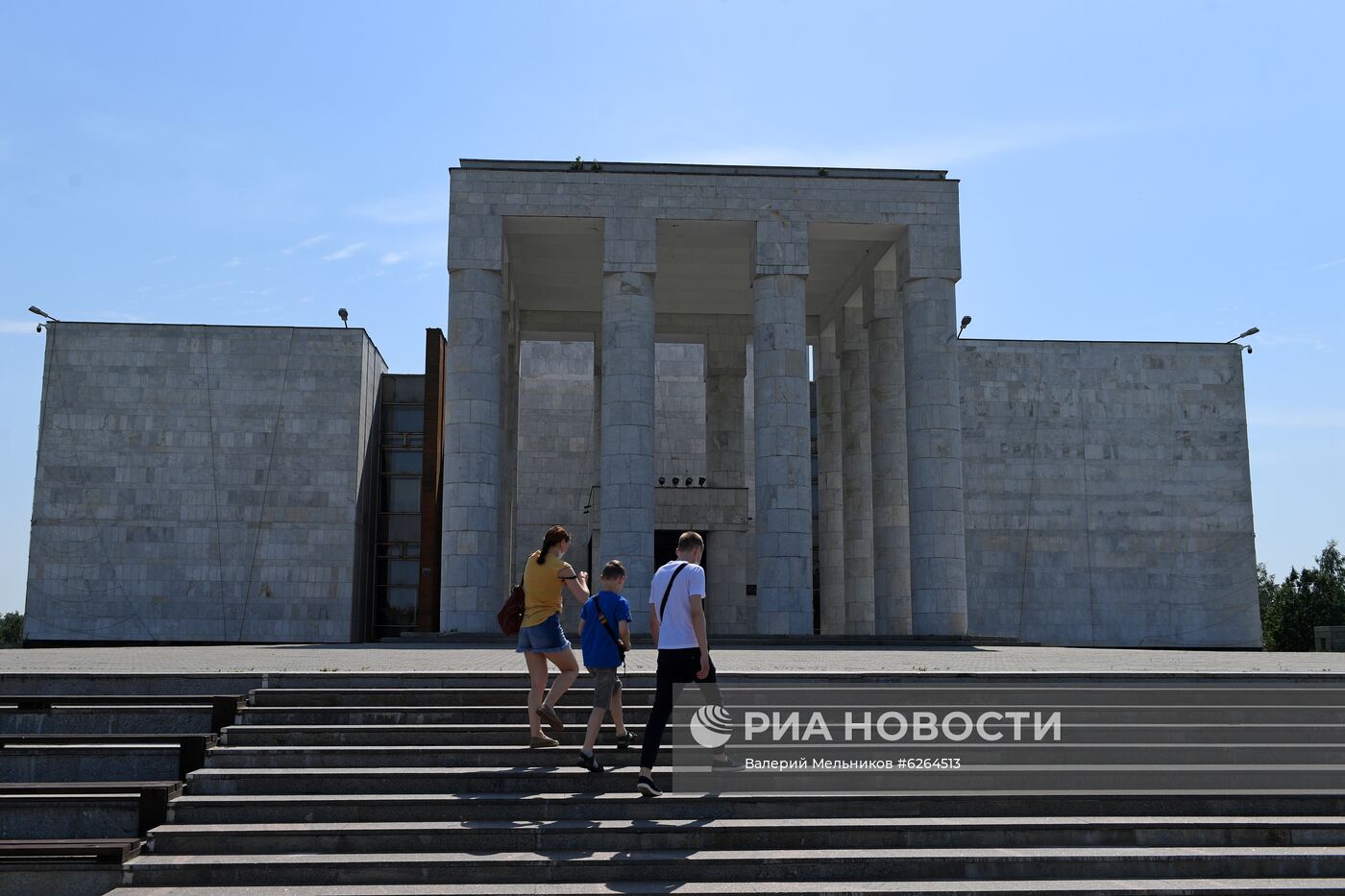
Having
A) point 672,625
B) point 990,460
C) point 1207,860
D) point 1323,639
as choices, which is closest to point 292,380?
point 990,460

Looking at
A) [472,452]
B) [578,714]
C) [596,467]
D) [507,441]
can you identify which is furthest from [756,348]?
[578,714]

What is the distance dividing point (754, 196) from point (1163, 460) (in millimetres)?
24492

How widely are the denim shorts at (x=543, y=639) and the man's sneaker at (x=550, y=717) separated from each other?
554mm

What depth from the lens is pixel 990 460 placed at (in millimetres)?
45562

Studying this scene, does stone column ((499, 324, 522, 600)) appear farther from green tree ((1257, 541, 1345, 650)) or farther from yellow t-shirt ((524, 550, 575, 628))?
green tree ((1257, 541, 1345, 650))

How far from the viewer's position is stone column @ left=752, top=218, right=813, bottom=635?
96.2 ft

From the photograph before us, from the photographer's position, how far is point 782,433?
2986 centimetres

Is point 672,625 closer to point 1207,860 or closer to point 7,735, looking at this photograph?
point 1207,860

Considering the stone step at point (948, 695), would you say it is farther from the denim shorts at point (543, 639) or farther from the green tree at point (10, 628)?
the green tree at point (10, 628)

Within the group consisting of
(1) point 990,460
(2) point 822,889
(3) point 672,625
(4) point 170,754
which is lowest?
(2) point 822,889

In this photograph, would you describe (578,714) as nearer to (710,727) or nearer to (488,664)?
(710,727)

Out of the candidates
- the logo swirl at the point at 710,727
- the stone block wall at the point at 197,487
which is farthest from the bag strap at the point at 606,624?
the stone block wall at the point at 197,487

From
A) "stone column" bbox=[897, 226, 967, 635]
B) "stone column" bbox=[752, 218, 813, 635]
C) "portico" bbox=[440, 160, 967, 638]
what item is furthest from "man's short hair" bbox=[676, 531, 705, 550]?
"stone column" bbox=[897, 226, 967, 635]

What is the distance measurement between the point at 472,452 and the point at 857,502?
14408 millimetres
